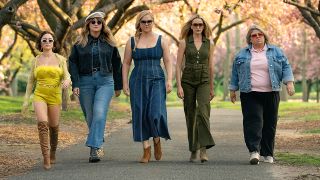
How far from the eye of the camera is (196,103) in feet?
36.4

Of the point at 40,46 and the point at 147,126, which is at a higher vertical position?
the point at 40,46

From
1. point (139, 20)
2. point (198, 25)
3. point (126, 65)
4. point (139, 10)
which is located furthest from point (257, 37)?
point (139, 10)

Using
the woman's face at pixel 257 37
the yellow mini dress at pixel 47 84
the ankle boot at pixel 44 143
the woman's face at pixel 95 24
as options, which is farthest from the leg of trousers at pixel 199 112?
the ankle boot at pixel 44 143

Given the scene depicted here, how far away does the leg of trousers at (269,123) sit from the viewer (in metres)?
10.2

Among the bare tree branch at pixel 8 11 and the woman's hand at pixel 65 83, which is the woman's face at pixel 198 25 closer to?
the woman's hand at pixel 65 83

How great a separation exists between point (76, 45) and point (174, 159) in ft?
6.98

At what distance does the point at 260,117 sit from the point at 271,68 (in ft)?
2.25

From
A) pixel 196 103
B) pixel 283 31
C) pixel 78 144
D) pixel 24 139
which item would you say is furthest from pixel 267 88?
pixel 283 31

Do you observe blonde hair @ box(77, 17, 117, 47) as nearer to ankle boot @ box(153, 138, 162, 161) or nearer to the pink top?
ankle boot @ box(153, 138, 162, 161)

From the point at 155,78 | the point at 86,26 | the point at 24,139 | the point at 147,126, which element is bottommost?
the point at 24,139

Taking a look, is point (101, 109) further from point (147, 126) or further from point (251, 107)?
point (251, 107)

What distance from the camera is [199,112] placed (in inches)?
402

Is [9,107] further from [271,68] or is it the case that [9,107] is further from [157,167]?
[157,167]

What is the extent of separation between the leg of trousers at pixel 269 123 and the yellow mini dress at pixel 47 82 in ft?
9.01
